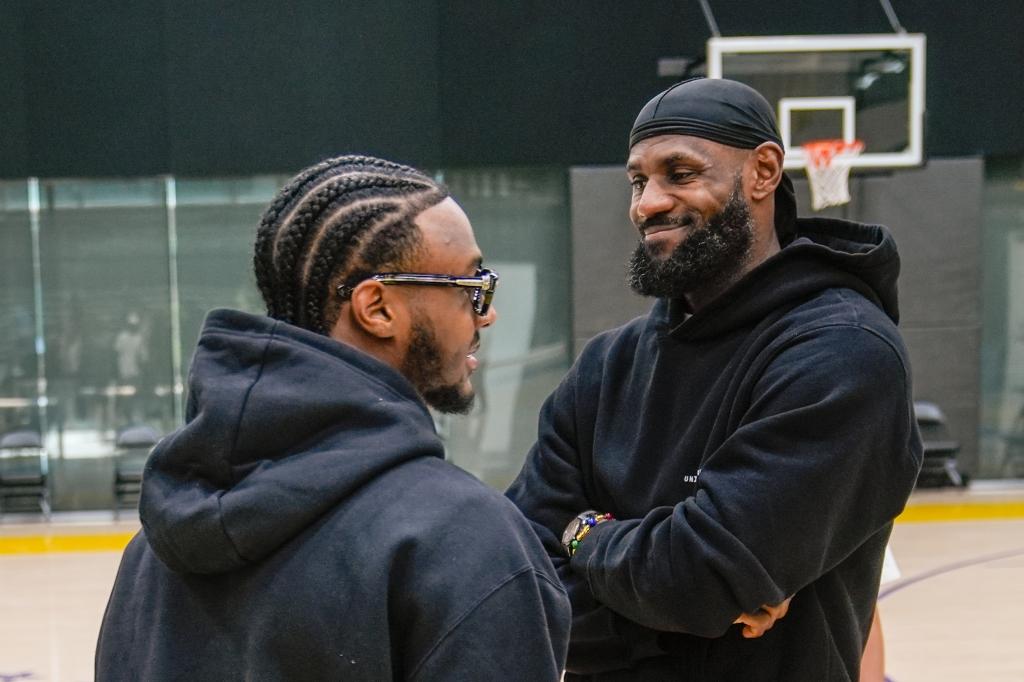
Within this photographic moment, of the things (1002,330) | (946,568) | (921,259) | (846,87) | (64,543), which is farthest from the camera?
(1002,330)

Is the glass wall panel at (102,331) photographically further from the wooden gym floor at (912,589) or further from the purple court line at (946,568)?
the purple court line at (946,568)

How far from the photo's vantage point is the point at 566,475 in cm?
231

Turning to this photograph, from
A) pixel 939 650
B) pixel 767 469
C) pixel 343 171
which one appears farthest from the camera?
pixel 939 650

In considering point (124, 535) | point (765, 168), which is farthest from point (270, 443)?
point (124, 535)

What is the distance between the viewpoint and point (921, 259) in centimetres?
965

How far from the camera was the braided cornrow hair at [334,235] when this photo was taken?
4.36 feet

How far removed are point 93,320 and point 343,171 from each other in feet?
29.8

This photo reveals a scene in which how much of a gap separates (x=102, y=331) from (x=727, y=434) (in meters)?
8.72

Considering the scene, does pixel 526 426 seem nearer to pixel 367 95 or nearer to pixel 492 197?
pixel 492 197

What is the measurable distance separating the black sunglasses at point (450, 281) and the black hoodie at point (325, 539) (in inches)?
3.9

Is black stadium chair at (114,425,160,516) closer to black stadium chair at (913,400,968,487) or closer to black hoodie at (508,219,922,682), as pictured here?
A: black stadium chair at (913,400,968,487)

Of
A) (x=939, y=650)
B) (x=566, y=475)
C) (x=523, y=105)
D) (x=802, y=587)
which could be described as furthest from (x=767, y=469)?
(x=523, y=105)

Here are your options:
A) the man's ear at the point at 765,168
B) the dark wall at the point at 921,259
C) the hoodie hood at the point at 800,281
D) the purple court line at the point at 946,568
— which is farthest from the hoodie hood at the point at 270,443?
the dark wall at the point at 921,259

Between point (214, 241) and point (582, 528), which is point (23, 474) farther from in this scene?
point (582, 528)
